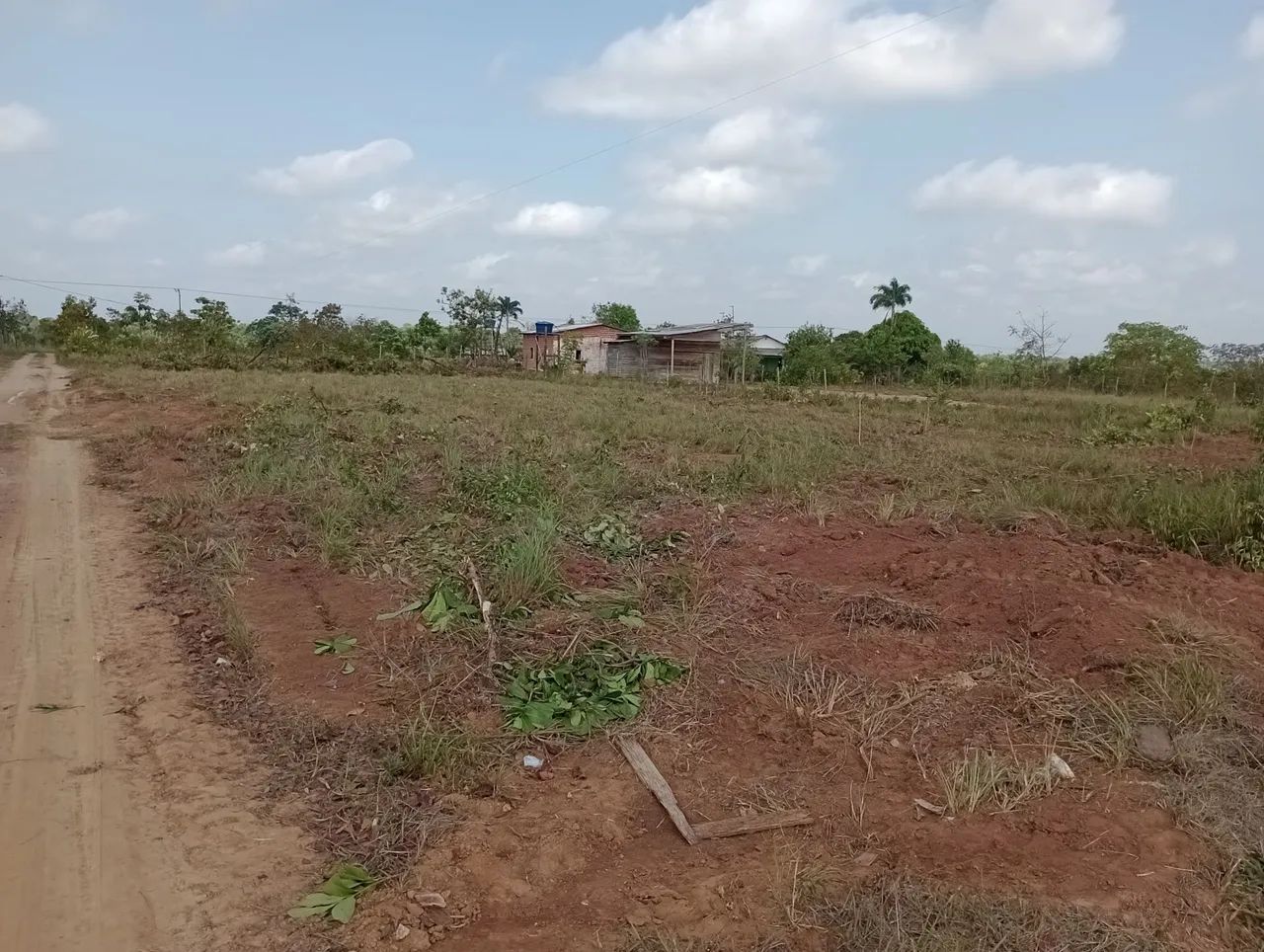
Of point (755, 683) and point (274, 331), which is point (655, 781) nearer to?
point (755, 683)

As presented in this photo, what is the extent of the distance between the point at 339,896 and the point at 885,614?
3.38 metres

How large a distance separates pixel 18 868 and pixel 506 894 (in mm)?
1680

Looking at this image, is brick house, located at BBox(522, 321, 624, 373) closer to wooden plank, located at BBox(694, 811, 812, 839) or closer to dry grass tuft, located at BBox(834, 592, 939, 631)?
dry grass tuft, located at BBox(834, 592, 939, 631)

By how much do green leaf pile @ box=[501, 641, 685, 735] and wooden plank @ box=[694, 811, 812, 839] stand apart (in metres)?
0.89

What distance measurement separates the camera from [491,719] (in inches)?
161

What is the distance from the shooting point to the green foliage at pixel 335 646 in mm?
4742

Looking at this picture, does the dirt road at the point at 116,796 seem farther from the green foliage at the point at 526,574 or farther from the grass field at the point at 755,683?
the green foliage at the point at 526,574

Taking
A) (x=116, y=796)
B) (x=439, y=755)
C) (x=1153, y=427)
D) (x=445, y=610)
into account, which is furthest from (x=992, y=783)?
(x=1153, y=427)

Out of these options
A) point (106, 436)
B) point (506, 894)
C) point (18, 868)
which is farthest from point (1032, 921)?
point (106, 436)

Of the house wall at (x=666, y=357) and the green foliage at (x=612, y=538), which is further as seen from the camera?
the house wall at (x=666, y=357)

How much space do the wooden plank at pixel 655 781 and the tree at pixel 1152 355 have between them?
24.6 meters

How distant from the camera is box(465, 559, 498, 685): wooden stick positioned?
4.51 metres

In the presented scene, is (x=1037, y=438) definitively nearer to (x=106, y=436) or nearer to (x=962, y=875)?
(x=962, y=875)

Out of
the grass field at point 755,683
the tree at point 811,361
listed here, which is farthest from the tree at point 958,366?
the grass field at point 755,683
